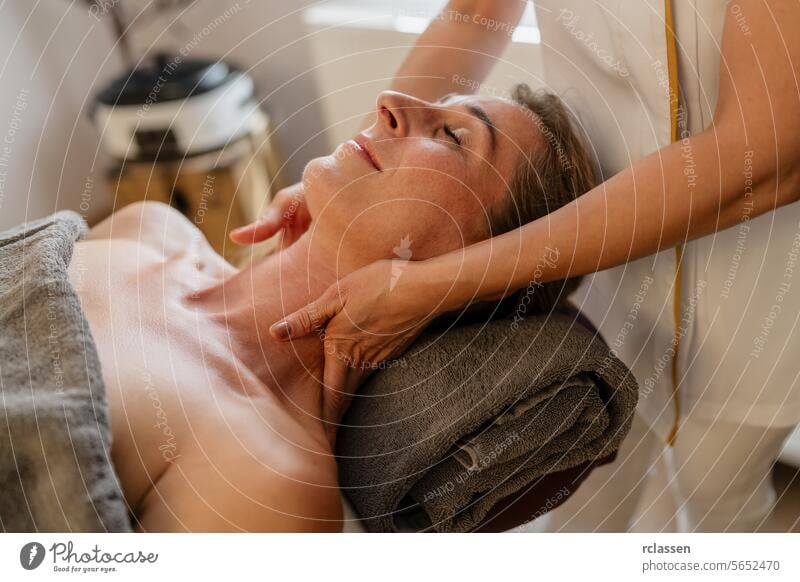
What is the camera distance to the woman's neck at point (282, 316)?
0.63 m

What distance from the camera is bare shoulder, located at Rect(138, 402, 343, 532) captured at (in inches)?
21.4

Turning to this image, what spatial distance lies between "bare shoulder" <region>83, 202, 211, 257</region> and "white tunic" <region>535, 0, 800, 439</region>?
1.30ft

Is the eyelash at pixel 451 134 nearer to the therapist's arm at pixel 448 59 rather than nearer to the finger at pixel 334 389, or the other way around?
the therapist's arm at pixel 448 59

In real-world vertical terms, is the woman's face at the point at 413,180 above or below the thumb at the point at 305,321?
above

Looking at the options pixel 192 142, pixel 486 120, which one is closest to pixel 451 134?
pixel 486 120

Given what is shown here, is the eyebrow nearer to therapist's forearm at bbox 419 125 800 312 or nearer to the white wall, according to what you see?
therapist's forearm at bbox 419 125 800 312

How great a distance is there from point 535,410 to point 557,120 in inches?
10.3

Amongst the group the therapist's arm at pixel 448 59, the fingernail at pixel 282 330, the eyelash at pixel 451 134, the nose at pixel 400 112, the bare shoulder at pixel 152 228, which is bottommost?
the fingernail at pixel 282 330

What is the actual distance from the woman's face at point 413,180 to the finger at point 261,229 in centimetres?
7

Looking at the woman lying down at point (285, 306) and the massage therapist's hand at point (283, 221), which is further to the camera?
the massage therapist's hand at point (283, 221)

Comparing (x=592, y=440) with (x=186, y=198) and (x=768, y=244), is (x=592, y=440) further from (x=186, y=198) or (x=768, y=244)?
(x=186, y=198)

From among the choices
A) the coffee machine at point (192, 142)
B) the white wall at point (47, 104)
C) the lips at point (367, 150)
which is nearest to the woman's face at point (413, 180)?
the lips at point (367, 150)

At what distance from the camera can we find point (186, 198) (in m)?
0.76

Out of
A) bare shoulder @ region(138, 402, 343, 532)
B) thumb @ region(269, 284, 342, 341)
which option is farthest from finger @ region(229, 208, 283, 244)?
bare shoulder @ region(138, 402, 343, 532)
